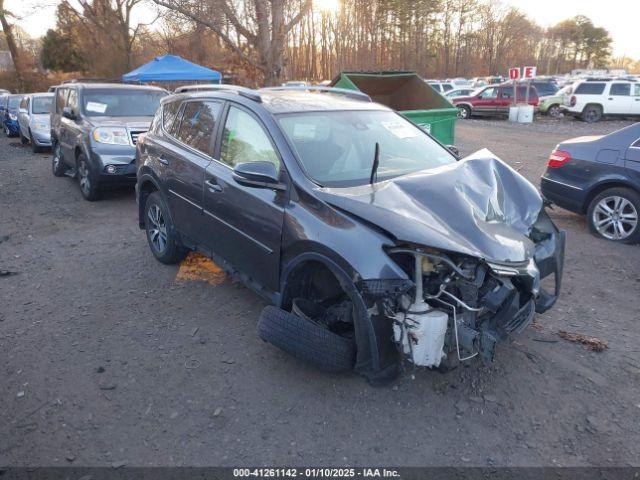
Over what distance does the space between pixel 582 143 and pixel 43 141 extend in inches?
535

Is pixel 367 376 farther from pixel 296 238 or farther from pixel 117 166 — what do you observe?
pixel 117 166

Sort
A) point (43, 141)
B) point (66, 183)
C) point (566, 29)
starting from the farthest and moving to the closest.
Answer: point (566, 29)
point (43, 141)
point (66, 183)

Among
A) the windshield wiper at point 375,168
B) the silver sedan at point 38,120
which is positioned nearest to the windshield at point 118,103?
the silver sedan at point 38,120

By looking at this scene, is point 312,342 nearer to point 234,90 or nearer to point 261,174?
point 261,174

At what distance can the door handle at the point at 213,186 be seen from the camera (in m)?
4.04

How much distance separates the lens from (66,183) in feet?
32.6

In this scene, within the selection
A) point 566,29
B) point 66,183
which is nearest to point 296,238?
point 66,183

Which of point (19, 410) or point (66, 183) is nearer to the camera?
point (19, 410)

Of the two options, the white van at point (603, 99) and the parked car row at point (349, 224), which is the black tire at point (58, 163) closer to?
the parked car row at point (349, 224)

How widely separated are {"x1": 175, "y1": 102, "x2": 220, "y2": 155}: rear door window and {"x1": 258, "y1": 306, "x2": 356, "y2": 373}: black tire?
5.95 ft

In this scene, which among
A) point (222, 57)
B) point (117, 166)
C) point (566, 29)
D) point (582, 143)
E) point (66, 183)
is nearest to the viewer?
point (582, 143)

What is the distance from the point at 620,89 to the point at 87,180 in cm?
2196

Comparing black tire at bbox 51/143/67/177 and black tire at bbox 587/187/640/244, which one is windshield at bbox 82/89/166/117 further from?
black tire at bbox 587/187/640/244

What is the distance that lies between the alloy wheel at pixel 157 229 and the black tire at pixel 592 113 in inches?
862
